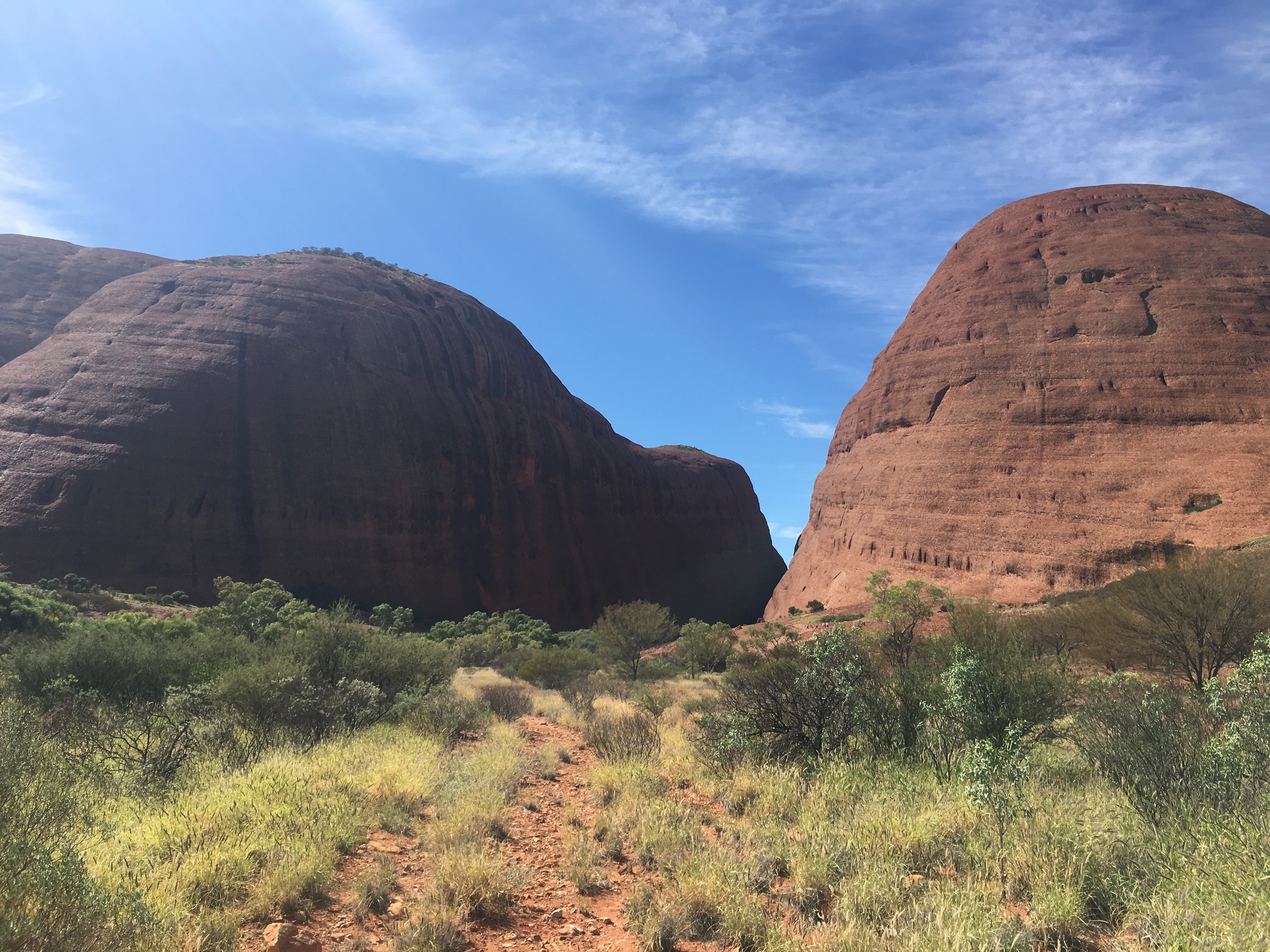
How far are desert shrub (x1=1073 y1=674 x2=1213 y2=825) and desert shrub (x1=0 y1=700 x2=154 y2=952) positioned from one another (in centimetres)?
608

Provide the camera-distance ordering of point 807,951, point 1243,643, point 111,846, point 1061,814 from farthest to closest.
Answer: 1. point 1243,643
2. point 1061,814
3. point 111,846
4. point 807,951

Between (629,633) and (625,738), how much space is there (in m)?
14.3

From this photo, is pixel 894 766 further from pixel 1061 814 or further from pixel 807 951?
pixel 807 951

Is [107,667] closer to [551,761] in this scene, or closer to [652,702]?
[551,761]

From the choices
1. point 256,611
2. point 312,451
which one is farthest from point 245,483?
point 256,611

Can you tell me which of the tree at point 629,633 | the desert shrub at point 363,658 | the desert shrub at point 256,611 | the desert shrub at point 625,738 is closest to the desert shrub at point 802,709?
the desert shrub at point 625,738

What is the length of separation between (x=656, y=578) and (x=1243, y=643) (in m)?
47.3

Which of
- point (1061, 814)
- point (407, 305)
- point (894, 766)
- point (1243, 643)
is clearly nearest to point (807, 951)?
point (1061, 814)

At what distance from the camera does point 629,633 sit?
23016mm

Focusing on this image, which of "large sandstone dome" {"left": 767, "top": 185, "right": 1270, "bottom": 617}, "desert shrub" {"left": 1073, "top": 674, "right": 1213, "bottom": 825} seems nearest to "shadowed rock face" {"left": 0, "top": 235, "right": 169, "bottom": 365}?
"large sandstone dome" {"left": 767, "top": 185, "right": 1270, "bottom": 617}

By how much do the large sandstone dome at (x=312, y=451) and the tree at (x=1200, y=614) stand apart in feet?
116

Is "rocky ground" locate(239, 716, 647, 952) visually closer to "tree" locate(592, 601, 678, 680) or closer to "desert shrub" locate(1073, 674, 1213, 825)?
"desert shrub" locate(1073, 674, 1213, 825)

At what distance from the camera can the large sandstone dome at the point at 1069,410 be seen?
2889 cm

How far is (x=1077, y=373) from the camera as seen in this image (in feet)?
110
